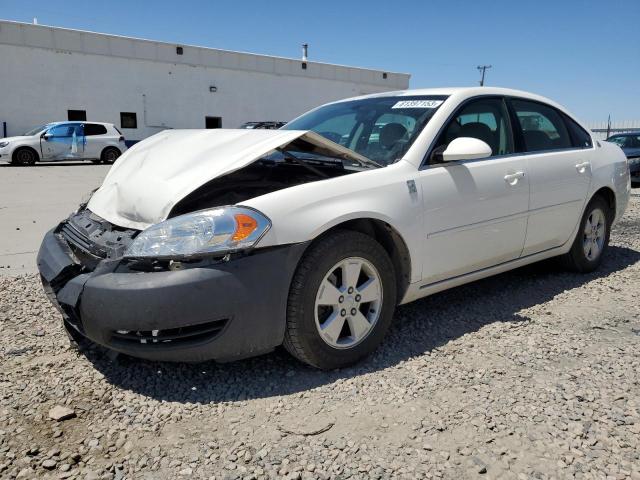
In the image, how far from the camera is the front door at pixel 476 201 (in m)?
3.18

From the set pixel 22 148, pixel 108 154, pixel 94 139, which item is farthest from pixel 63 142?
pixel 108 154

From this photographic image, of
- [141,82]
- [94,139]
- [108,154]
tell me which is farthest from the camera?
[141,82]

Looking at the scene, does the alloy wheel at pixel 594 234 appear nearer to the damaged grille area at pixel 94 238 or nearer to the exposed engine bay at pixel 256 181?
the exposed engine bay at pixel 256 181

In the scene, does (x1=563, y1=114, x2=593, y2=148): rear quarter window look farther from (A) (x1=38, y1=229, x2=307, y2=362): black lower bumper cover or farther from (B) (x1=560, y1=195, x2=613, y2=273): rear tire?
(A) (x1=38, y1=229, x2=307, y2=362): black lower bumper cover

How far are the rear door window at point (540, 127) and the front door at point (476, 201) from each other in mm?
201

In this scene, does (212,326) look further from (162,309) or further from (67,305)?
(67,305)

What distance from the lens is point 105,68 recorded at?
83.9 ft

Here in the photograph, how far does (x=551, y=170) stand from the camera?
3.99 meters

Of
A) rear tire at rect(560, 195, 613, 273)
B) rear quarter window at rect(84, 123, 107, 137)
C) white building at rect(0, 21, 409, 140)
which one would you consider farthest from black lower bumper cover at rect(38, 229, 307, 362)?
white building at rect(0, 21, 409, 140)

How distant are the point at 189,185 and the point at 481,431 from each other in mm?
1830

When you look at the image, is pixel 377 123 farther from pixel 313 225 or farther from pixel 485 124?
pixel 313 225

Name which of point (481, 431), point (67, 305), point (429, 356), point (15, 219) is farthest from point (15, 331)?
point (15, 219)

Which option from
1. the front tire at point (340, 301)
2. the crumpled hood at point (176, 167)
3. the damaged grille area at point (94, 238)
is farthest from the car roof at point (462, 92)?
the damaged grille area at point (94, 238)

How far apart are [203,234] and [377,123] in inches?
69.4
